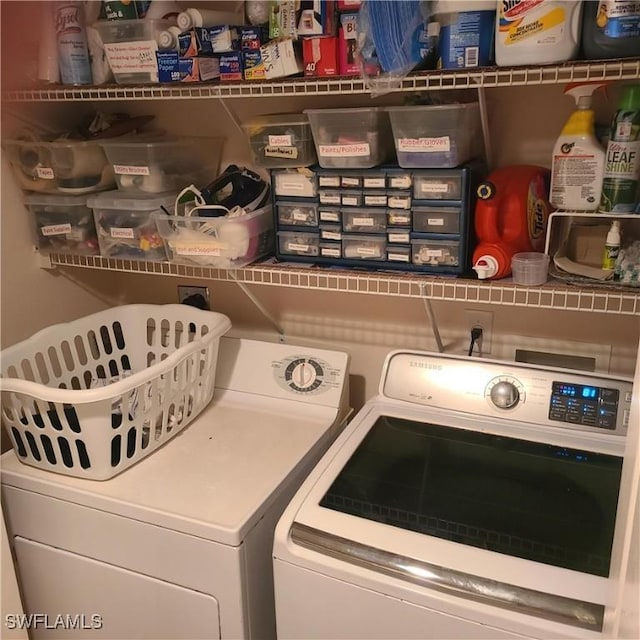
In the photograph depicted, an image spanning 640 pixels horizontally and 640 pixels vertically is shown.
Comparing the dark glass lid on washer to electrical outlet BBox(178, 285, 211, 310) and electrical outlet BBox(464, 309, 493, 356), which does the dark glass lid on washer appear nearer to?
electrical outlet BBox(464, 309, 493, 356)

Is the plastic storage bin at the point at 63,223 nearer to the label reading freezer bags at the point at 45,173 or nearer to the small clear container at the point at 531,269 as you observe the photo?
the label reading freezer bags at the point at 45,173

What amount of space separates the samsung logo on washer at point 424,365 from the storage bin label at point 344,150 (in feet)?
1.69

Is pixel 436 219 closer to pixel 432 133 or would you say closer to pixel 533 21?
pixel 432 133

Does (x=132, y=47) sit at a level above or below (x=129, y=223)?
above

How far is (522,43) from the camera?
1133mm

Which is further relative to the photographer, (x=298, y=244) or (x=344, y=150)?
(x=298, y=244)

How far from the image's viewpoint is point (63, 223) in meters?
1.68

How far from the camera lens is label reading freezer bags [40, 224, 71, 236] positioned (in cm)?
168

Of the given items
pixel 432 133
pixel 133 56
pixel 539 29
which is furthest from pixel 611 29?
pixel 133 56

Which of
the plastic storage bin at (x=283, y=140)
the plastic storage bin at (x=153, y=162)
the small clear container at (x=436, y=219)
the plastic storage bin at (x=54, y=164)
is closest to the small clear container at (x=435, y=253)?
the small clear container at (x=436, y=219)

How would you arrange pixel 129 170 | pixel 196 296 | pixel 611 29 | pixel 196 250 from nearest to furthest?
1. pixel 611 29
2. pixel 196 250
3. pixel 129 170
4. pixel 196 296

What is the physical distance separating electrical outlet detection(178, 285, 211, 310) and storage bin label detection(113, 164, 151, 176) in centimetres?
46

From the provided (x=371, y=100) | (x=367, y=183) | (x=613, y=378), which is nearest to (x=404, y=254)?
(x=367, y=183)

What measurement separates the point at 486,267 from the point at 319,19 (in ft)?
2.06
